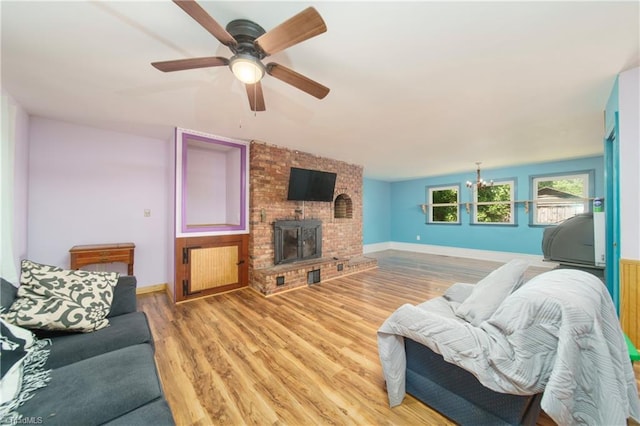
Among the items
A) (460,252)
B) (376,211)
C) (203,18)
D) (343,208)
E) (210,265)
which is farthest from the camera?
(376,211)

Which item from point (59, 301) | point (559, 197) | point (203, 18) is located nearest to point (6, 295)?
point (59, 301)

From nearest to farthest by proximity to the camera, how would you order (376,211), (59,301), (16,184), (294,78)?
1. (59,301)
2. (294,78)
3. (16,184)
4. (376,211)

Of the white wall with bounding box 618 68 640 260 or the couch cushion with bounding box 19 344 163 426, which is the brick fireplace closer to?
the couch cushion with bounding box 19 344 163 426

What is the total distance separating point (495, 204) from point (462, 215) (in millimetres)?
845

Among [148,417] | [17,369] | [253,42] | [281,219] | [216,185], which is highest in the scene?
[253,42]

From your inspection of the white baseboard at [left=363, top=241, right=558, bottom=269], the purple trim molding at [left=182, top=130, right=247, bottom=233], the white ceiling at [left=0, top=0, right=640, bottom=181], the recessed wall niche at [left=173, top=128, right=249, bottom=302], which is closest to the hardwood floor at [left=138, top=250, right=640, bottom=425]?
the recessed wall niche at [left=173, top=128, right=249, bottom=302]

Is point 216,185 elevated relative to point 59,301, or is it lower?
elevated

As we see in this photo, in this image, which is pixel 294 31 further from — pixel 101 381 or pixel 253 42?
pixel 101 381

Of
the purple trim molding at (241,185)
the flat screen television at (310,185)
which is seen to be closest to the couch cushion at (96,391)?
the purple trim molding at (241,185)

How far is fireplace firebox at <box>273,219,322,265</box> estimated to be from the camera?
421cm

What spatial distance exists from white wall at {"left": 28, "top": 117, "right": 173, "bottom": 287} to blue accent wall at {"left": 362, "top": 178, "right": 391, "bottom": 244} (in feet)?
17.7

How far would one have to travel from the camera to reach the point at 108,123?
3133 millimetres

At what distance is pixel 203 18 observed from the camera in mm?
1173

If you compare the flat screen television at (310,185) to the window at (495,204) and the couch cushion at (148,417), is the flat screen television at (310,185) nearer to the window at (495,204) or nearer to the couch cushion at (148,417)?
the couch cushion at (148,417)
